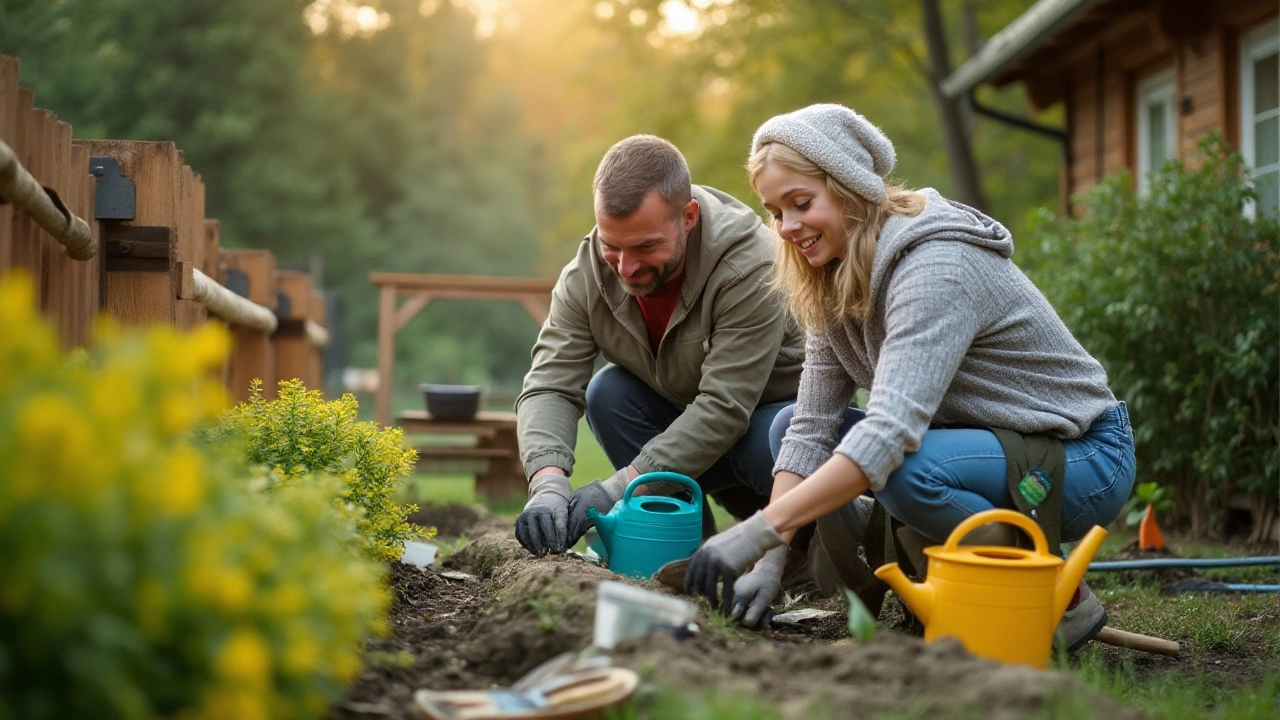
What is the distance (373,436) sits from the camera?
3.06 metres

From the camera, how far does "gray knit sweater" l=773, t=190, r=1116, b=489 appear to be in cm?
238

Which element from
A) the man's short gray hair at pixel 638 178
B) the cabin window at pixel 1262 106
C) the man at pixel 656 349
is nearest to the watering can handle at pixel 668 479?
the man at pixel 656 349

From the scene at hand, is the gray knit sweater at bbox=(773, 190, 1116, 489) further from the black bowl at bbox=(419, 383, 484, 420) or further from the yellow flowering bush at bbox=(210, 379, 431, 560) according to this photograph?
the black bowl at bbox=(419, 383, 484, 420)

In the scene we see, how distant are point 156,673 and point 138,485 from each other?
0.21 meters

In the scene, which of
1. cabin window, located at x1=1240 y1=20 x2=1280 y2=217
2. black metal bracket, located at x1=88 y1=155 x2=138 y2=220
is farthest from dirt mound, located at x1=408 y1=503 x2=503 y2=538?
cabin window, located at x1=1240 y1=20 x2=1280 y2=217

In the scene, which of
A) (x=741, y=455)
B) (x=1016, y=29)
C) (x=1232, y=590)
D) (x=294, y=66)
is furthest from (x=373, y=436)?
(x=294, y=66)

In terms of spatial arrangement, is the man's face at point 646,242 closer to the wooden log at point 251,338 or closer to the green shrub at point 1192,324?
the wooden log at point 251,338

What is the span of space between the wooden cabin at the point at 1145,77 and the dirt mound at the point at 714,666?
152 inches

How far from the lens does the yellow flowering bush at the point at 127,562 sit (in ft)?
3.80

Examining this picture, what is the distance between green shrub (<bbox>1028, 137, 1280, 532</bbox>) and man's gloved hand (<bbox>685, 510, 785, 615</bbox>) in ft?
9.62

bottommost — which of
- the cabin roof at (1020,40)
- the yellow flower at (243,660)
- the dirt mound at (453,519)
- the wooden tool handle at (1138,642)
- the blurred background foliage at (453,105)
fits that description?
A: the dirt mound at (453,519)

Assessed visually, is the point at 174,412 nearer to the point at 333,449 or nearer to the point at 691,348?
the point at 333,449

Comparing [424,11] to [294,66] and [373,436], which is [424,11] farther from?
[373,436]

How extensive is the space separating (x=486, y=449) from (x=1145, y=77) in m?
5.12
